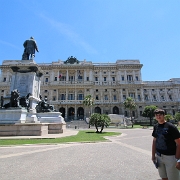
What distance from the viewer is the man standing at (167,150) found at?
283 cm

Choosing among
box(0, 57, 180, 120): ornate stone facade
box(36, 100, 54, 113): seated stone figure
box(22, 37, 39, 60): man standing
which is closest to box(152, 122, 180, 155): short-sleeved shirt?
box(36, 100, 54, 113): seated stone figure

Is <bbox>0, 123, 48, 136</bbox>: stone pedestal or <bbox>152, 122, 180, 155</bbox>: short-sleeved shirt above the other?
<bbox>152, 122, 180, 155</bbox>: short-sleeved shirt

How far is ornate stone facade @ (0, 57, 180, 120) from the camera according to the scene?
5988cm

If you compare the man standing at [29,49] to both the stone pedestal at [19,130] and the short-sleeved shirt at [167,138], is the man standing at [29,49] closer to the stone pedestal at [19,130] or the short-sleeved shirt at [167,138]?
the stone pedestal at [19,130]

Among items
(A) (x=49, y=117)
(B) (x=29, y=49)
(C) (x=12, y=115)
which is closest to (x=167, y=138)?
(C) (x=12, y=115)

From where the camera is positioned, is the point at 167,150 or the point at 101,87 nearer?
the point at 167,150

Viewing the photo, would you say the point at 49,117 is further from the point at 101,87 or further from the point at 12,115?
the point at 101,87

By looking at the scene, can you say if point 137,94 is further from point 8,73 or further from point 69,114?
point 8,73

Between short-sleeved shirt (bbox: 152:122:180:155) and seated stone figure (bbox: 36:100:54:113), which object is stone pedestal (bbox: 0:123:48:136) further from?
short-sleeved shirt (bbox: 152:122:180:155)

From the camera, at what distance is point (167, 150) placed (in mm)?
2947

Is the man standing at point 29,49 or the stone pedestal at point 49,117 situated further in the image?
the man standing at point 29,49

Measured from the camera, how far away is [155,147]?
10.9ft

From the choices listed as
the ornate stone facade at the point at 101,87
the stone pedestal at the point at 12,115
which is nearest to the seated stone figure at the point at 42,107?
the stone pedestal at the point at 12,115

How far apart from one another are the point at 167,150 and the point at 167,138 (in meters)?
0.24
